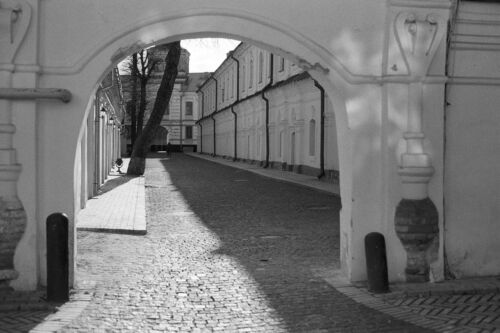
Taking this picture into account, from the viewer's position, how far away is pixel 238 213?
13617 millimetres

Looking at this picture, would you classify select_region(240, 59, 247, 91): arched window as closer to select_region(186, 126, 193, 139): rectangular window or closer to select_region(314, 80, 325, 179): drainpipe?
select_region(314, 80, 325, 179): drainpipe

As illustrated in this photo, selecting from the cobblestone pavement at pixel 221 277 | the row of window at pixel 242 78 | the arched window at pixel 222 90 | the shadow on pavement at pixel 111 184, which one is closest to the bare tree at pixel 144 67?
the row of window at pixel 242 78

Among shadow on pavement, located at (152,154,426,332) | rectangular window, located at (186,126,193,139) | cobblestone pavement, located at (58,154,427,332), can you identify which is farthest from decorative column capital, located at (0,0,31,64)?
rectangular window, located at (186,126,193,139)

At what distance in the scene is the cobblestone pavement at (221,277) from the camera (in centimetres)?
Result: 536

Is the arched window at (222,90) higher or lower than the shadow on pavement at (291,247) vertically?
higher

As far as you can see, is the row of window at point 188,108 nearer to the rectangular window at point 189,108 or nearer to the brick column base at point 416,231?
the rectangular window at point 189,108

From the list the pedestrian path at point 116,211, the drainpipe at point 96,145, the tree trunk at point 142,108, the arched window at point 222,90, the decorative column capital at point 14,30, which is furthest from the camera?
the arched window at point 222,90

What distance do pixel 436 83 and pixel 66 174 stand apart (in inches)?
166

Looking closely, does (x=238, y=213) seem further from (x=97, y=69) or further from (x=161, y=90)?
(x=161, y=90)

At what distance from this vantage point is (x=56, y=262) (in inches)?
228

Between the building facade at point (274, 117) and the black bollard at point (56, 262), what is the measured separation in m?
12.4

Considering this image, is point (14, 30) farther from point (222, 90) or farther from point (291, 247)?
point (222, 90)

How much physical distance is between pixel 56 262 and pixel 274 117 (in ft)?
86.2

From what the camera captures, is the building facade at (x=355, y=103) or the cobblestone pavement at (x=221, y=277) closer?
the cobblestone pavement at (x=221, y=277)
